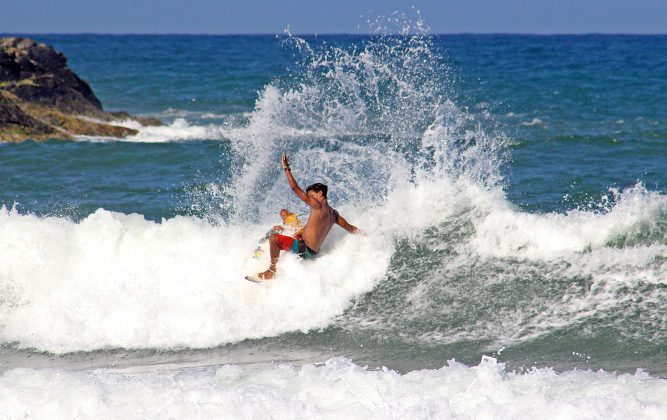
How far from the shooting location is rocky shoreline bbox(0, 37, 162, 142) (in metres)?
20.2

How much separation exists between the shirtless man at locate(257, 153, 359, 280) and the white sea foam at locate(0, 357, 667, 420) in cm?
210

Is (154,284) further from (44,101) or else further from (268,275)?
(44,101)

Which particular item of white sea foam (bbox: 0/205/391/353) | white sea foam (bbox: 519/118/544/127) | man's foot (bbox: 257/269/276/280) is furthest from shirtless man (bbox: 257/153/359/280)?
white sea foam (bbox: 519/118/544/127)

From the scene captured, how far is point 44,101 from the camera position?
2339 cm

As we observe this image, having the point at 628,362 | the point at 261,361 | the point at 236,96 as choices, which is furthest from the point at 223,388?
the point at 236,96

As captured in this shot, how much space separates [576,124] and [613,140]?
433cm

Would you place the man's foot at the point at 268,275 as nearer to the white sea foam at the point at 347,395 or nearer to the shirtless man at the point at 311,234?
the shirtless man at the point at 311,234

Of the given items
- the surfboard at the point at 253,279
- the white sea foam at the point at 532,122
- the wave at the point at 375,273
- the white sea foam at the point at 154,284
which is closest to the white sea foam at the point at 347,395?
the wave at the point at 375,273

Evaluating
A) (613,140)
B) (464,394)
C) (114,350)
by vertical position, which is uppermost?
(613,140)

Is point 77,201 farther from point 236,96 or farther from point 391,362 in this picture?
point 236,96

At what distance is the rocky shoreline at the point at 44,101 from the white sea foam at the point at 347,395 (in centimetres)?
1325

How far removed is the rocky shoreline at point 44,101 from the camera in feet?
66.2

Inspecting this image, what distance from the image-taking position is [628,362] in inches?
316

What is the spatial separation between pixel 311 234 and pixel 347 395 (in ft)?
9.20
